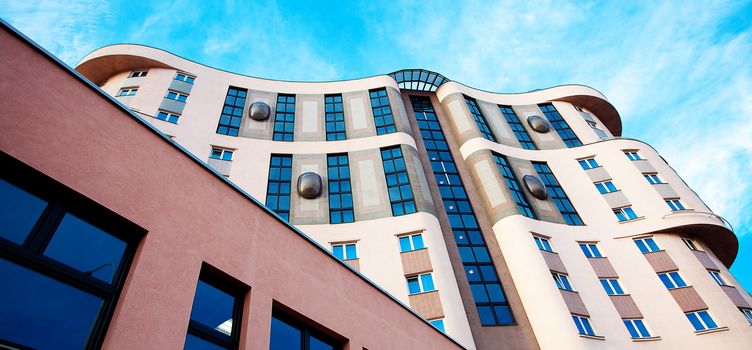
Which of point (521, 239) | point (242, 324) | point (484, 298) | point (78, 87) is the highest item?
point (521, 239)

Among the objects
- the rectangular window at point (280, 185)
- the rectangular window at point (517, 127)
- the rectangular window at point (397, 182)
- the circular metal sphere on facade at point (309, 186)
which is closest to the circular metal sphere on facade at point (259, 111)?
the rectangular window at point (280, 185)

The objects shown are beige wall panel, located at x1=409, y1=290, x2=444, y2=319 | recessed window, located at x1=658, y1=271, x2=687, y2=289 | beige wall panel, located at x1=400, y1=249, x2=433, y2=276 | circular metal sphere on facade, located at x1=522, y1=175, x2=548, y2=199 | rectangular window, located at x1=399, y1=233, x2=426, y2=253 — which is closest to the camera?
beige wall panel, located at x1=409, y1=290, x2=444, y2=319

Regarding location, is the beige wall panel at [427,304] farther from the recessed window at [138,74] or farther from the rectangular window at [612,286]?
the recessed window at [138,74]

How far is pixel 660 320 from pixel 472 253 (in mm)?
10318

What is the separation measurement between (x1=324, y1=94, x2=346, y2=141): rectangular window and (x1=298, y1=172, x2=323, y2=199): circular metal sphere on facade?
525 cm

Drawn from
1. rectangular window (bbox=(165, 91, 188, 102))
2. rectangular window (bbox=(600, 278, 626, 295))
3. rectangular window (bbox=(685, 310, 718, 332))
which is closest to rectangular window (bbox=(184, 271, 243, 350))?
rectangular window (bbox=(600, 278, 626, 295))

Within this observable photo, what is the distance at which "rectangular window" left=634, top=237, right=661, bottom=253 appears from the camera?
84.9 feet

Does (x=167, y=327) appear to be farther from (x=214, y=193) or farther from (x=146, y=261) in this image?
(x=214, y=193)

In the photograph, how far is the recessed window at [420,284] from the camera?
2131 centimetres

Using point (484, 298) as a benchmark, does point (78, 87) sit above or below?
below

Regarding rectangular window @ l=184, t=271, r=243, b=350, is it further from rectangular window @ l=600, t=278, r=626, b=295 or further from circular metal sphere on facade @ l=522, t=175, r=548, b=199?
circular metal sphere on facade @ l=522, t=175, r=548, b=199

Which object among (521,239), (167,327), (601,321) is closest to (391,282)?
(521,239)

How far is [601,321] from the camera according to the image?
863 inches

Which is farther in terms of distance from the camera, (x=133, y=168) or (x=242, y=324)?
(x=242, y=324)
